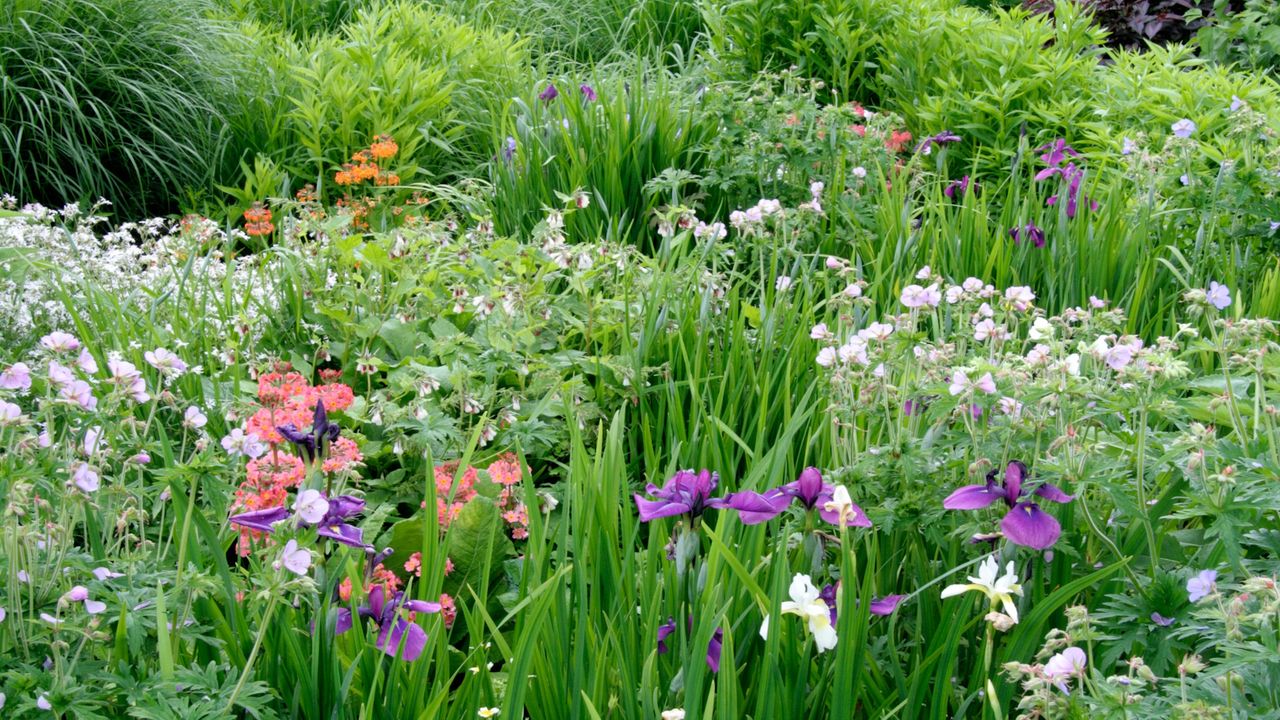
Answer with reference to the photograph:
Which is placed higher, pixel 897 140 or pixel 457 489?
pixel 897 140

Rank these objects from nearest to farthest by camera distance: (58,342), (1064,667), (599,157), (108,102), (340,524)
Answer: (1064,667) < (340,524) < (58,342) < (599,157) < (108,102)

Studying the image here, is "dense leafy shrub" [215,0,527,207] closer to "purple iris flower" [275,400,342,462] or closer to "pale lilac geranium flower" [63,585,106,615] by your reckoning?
"purple iris flower" [275,400,342,462]

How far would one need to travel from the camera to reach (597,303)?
2965 millimetres

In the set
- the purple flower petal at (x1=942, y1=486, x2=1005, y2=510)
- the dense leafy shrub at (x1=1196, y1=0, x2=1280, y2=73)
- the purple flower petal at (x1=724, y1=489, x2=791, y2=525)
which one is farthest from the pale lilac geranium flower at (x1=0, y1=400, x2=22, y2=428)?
the dense leafy shrub at (x1=1196, y1=0, x2=1280, y2=73)

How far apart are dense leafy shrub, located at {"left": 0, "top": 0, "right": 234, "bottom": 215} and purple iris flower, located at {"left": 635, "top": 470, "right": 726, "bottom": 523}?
3732mm

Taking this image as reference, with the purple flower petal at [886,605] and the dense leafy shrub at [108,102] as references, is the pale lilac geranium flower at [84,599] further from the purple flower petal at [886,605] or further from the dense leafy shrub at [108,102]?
the dense leafy shrub at [108,102]

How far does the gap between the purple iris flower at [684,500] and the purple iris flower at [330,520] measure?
40 cm

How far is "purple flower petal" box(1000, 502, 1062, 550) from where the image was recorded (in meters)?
1.60

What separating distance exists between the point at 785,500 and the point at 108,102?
431 cm

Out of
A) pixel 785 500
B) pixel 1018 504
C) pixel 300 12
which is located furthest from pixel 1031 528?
pixel 300 12

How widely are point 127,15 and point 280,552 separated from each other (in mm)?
4303

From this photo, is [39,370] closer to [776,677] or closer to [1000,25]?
[776,677]

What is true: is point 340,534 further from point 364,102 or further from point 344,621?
point 364,102

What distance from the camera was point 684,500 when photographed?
65.6 inches
